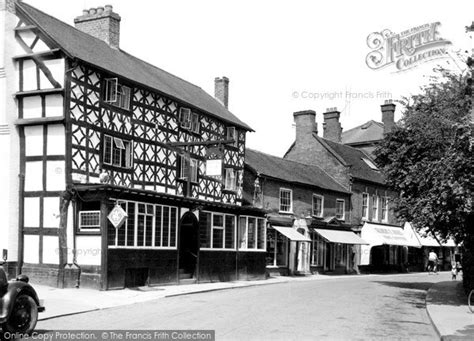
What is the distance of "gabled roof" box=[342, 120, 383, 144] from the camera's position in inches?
2259

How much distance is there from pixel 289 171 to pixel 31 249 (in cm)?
2127

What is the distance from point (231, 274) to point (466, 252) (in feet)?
36.7

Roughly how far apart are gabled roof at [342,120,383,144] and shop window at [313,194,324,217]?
58.6 ft

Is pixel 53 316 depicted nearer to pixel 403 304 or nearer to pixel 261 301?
pixel 261 301

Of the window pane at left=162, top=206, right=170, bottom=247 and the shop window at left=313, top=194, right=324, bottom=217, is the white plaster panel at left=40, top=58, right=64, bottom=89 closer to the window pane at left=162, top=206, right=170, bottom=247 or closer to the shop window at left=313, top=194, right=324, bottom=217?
the window pane at left=162, top=206, right=170, bottom=247

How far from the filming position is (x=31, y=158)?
2184cm

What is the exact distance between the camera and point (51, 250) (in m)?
21.2

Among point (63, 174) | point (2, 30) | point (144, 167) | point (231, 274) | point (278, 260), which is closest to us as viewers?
point (63, 174)

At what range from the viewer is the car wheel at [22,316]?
10719 mm

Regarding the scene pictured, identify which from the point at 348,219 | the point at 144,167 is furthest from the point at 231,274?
the point at 348,219

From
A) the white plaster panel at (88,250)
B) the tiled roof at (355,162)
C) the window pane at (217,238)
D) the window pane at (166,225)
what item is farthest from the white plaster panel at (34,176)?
the tiled roof at (355,162)

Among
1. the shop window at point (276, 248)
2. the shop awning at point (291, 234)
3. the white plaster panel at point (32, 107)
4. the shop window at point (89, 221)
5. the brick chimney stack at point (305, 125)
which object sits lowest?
the shop window at point (276, 248)

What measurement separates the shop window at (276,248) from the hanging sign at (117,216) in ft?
49.6

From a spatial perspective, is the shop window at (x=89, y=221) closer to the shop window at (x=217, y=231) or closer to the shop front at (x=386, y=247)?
the shop window at (x=217, y=231)
